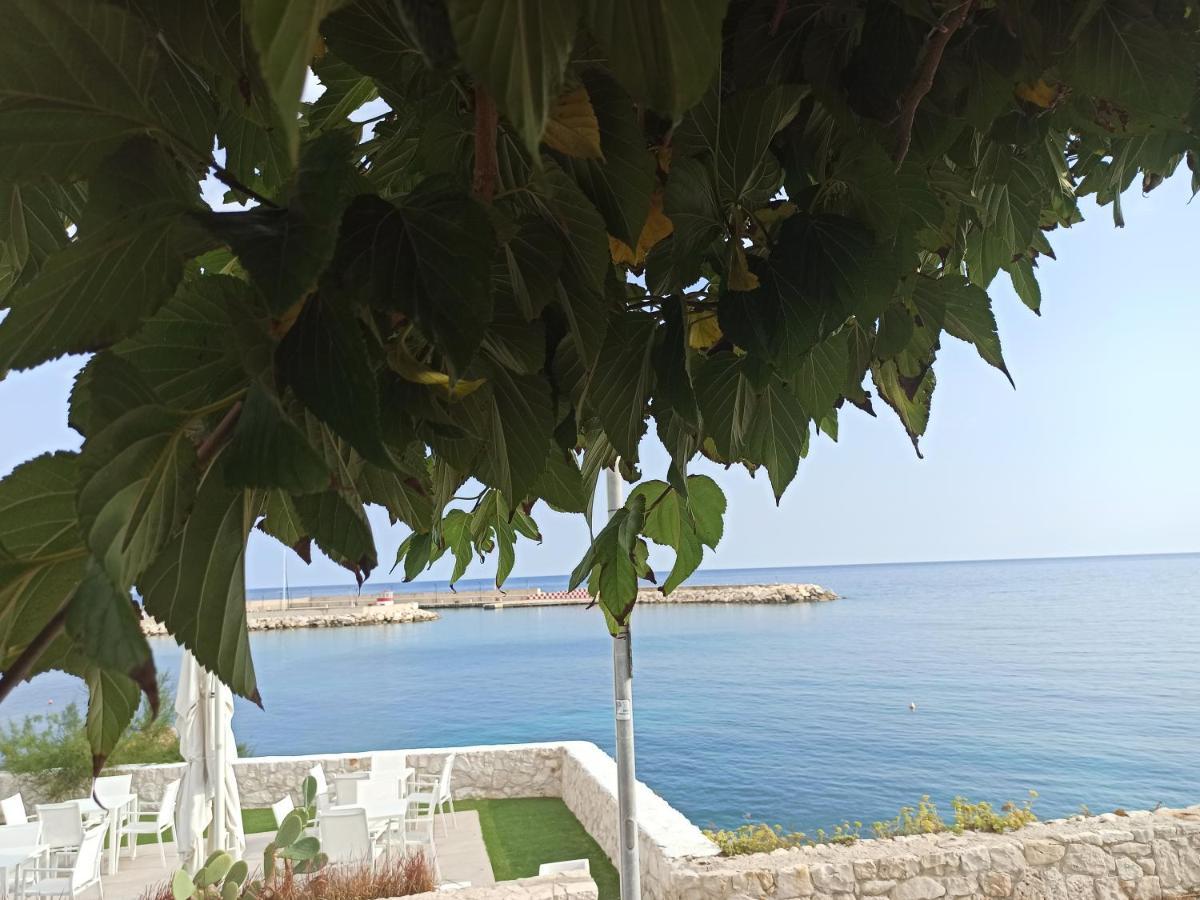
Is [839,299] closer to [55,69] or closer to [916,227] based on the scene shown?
[916,227]

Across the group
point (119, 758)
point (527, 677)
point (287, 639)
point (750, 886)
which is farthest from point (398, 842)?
point (287, 639)

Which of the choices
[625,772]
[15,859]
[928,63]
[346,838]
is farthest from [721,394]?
[15,859]

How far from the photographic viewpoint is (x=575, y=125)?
27cm

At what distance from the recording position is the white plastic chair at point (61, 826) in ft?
19.1

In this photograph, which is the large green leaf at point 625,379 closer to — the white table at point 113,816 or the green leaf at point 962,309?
the green leaf at point 962,309

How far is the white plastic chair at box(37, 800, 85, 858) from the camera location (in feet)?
19.1

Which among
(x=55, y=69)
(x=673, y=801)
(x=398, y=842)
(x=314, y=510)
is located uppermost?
(x=55, y=69)

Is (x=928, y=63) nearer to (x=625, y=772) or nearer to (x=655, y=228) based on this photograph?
(x=655, y=228)

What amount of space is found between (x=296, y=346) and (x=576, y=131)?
0.12 m

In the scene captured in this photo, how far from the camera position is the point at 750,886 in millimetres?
4523

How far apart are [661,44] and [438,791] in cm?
742

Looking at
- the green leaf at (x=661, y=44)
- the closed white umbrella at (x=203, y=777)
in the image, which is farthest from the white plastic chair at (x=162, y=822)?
the green leaf at (x=661, y=44)

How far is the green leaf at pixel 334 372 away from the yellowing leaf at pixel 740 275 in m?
0.20

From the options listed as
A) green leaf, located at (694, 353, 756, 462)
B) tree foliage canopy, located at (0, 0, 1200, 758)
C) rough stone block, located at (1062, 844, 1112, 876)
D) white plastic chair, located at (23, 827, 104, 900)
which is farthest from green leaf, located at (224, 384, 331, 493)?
white plastic chair, located at (23, 827, 104, 900)
